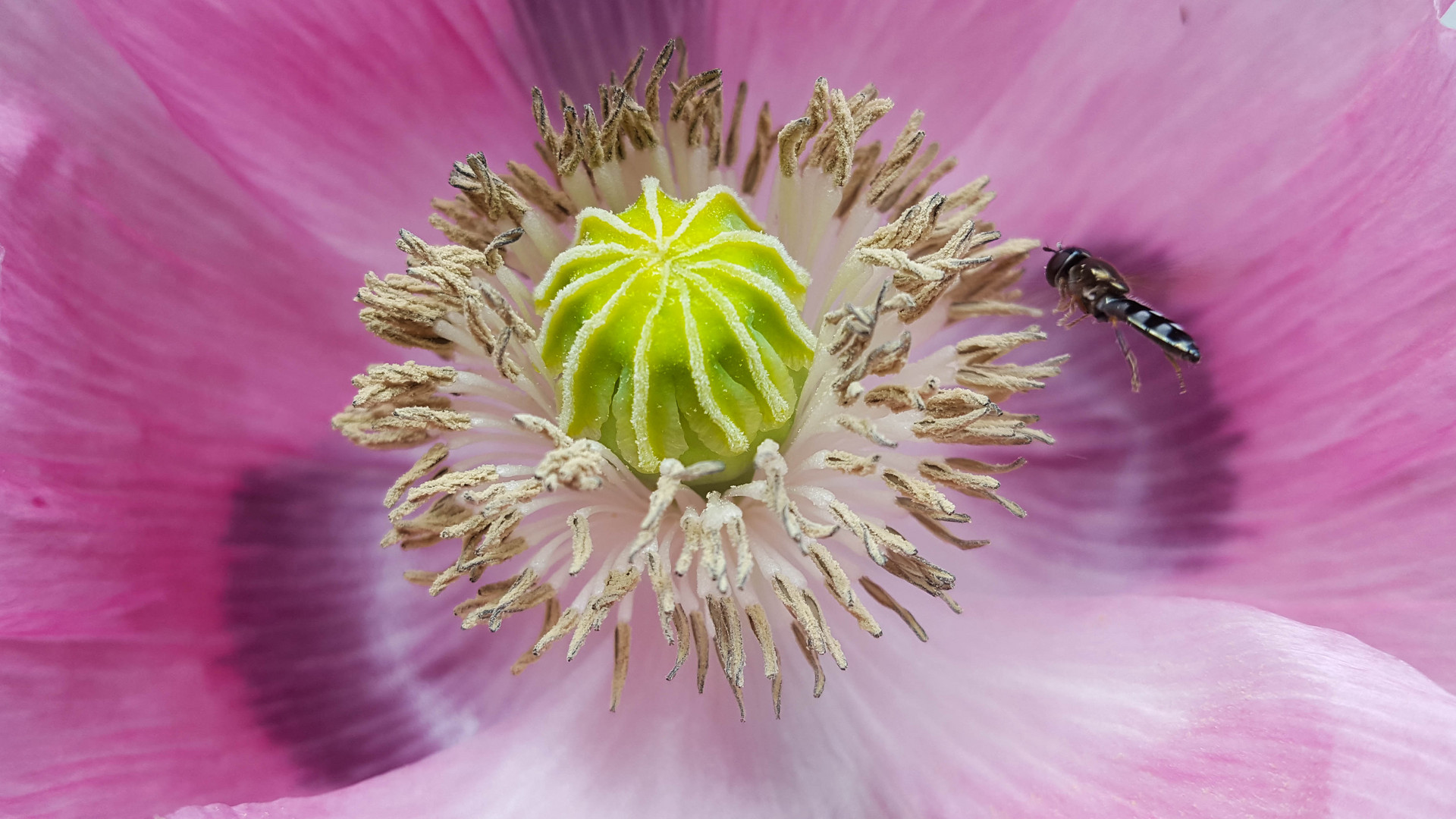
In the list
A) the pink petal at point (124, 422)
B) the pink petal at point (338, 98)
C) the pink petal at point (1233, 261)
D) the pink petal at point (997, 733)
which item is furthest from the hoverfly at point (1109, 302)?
the pink petal at point (124, 422)

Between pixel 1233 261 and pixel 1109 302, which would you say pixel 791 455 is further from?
pixel 1233 261

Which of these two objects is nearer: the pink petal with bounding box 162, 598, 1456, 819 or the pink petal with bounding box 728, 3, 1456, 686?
the pink petal with bounding box 162, 598, 1456, 819

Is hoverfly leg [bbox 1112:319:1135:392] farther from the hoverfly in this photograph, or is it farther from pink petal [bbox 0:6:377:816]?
pink petal [bbox 0:6:377:816]

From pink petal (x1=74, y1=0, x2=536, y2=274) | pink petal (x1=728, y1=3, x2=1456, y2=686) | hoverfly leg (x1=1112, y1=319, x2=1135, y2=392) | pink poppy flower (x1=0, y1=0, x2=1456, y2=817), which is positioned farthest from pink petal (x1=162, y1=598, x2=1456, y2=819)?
pink petal (x1=74, y1=0, x2=536, y2=274)

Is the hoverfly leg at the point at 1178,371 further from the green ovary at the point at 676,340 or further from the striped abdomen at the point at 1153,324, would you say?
the green ovary at the point at 676,340

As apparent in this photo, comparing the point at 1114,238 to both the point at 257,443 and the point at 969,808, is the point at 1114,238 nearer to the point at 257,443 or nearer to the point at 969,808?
the point at 969,808

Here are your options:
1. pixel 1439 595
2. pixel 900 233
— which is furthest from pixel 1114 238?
pixel 1439 595
